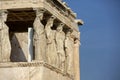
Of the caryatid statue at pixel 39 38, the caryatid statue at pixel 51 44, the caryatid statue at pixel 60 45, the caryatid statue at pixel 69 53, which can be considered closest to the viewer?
the caryatid statue at pixel 39 38

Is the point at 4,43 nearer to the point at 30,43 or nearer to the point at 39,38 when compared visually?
the point at 39,38

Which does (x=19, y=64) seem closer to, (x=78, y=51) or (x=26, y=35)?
(x=26, y=35)

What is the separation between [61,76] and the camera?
29688 mm

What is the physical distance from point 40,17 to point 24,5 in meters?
0.94

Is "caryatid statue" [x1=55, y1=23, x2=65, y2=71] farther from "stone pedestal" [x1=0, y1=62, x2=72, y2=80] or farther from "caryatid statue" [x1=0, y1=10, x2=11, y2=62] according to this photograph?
"caryatid statue" [x1=0, y1=10, x2=11, y2=62]

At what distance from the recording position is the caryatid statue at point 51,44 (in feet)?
95.6

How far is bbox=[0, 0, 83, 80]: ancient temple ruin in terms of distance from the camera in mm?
27547

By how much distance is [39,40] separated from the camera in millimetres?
27875

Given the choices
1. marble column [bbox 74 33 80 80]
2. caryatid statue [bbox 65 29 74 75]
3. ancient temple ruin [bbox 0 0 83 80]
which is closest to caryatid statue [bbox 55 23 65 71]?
ancient temple ruin [bbox 0 0 83 80]

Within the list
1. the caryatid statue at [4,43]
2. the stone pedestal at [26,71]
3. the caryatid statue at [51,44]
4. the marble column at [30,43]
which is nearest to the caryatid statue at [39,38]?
the stone pedestal at [26,71]

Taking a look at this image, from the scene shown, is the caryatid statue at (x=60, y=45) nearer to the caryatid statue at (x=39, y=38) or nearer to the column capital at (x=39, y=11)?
the caryatid statue at (x=39, y=38)

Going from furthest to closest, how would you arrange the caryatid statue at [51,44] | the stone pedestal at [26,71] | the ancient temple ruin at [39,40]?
the caryatid statue at [51,44] < the ancient temple ruin at [39,40] < the stone pedestal at [26,71]

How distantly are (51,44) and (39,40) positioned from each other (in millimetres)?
1987

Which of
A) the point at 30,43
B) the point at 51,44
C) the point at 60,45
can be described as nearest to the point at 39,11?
the point at 51,44
